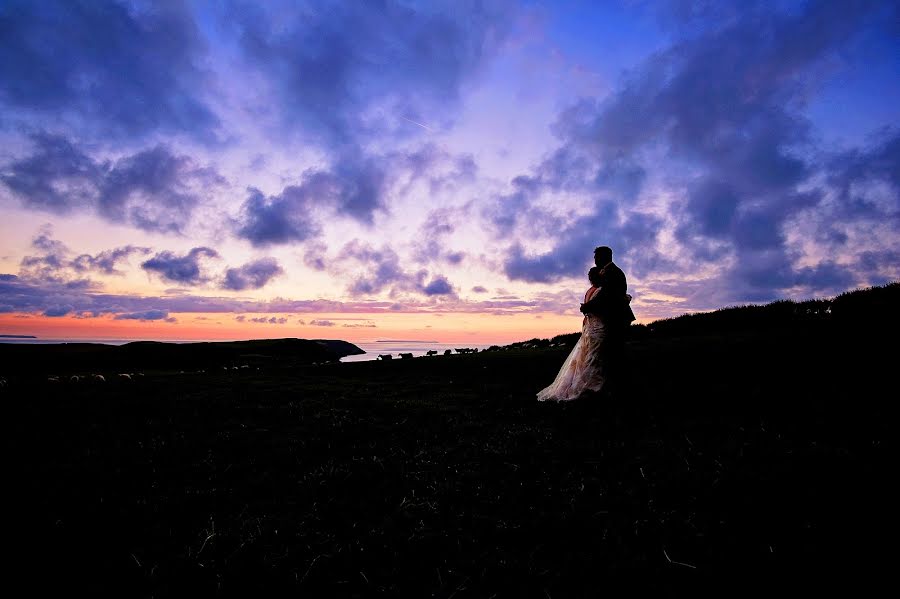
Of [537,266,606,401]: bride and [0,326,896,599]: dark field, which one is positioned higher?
[537,266,606,401]: bride

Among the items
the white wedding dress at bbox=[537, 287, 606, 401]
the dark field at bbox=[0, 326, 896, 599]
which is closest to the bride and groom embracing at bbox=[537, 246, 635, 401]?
the white wedding dress at bbox=[537, 287, 606, 401]

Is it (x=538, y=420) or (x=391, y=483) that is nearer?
(x=391, y=483)

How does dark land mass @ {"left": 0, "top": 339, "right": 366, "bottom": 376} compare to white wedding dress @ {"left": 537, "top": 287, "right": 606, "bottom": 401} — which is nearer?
white wedding dress @ {"left": 537, "top": 287, "right": 606, "bottom": 401}

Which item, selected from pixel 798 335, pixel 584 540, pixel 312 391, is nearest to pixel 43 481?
pixel 584 540

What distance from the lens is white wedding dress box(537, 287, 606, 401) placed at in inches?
504

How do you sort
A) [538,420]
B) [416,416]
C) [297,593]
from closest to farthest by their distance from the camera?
[297,593] → [538,420] → [416,416]

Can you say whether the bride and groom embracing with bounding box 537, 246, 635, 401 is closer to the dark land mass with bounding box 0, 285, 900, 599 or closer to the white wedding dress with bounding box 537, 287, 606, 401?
the white wedding dress with bounding box 537, 287, 606, 401

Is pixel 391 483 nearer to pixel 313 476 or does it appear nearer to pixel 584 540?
pixel 313 476

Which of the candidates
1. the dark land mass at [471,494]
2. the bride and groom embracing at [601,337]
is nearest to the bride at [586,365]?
the bride and groom embracing at [601,337]

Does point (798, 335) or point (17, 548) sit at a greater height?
point (798, 335)

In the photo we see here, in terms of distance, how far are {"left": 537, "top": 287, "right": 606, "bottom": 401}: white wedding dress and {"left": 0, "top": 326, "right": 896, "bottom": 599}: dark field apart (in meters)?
0.95

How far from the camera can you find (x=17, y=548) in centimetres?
427

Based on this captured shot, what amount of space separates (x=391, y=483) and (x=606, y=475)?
11.5 feet

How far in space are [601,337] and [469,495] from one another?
8975 millimetres
